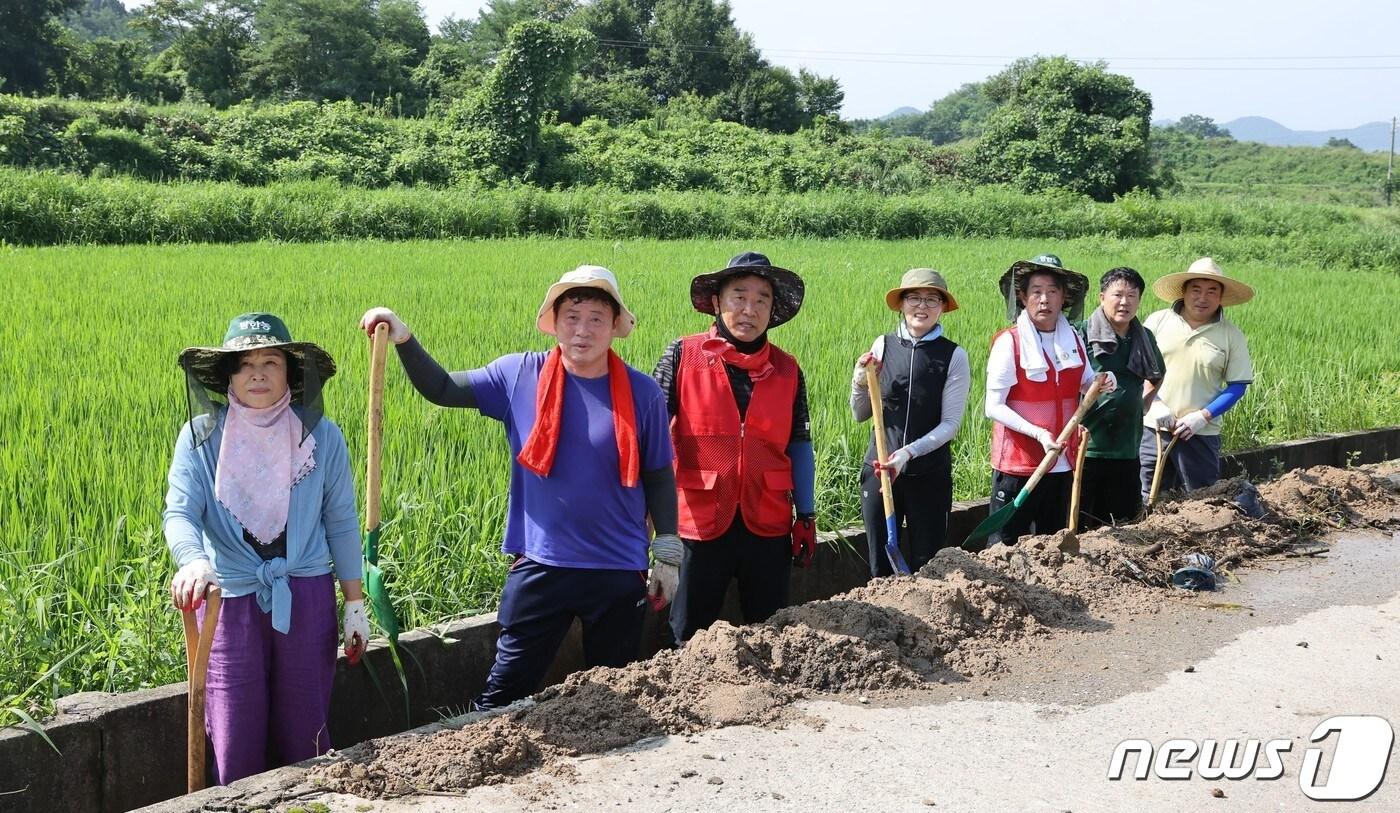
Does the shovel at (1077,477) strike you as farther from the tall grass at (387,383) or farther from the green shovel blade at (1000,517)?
the tall grass at (387,383)

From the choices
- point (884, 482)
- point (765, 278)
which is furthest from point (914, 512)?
point (765, 278)

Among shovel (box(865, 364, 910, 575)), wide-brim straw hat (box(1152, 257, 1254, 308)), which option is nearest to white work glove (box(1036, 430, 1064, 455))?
shovel (box(865, 364, 910, 575))

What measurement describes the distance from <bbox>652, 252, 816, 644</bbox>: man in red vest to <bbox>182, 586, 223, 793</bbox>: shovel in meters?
1.56

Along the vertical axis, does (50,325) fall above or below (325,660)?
above

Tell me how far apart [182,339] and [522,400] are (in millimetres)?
5539

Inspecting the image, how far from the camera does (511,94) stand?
30.3 m

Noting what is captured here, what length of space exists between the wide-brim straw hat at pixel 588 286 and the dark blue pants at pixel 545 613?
28.3 inches

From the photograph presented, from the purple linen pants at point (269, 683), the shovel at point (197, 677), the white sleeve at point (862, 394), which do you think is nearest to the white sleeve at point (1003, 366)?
the white sleeve at point (862, 394)

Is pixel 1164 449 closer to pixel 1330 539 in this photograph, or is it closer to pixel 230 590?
pixel 1330 539

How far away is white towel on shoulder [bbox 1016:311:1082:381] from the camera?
5109mm

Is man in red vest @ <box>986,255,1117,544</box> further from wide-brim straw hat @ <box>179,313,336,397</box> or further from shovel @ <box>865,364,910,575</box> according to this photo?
wide-brim straw hat @ <box>179,313,336,397</box>

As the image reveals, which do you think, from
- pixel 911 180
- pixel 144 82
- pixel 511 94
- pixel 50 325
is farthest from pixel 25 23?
pixel 50 325

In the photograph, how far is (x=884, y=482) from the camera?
189 inches

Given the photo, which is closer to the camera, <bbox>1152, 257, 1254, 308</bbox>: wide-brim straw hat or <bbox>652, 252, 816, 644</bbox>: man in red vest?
<bbox>652, 252, 816, 644</bbox>: man in red vest
